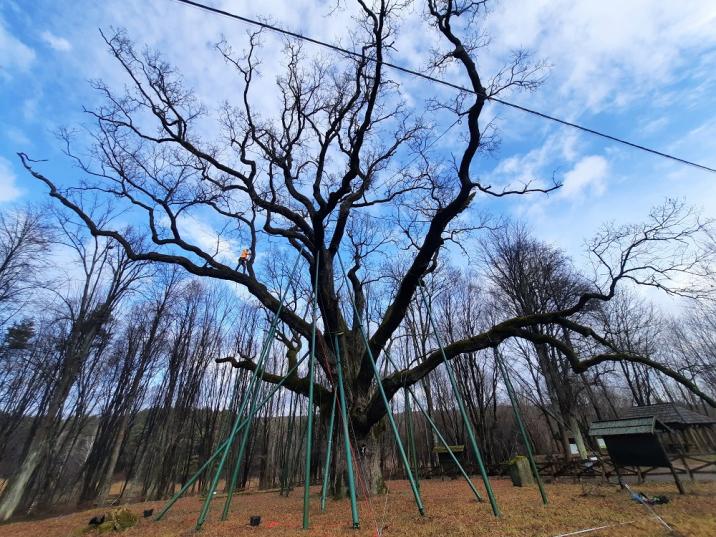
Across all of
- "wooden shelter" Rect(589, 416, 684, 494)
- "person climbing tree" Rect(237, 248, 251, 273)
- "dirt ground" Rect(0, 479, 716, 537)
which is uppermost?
"person climbing tree" Rect(237, 248, 251, 273)

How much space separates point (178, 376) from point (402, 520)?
18.8 m

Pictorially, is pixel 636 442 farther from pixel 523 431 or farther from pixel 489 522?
pixel 489 522

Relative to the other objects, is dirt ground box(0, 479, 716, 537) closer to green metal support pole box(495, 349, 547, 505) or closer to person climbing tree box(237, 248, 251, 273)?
green metal support pole box(495, 349, 547, 505)

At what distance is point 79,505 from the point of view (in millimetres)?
16672

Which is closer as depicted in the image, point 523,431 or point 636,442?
point 523,431

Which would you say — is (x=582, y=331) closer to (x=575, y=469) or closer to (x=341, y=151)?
(x=341, y=151)

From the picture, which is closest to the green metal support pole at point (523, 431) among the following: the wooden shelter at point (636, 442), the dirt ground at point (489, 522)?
the dirt ground at point (489, 522)

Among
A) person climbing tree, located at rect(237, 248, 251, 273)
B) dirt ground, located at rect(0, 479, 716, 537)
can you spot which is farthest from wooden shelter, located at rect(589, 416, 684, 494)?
person climbing tree, located at rect(237, 248, 251, 273)

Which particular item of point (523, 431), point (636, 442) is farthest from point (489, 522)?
point (636, 442)

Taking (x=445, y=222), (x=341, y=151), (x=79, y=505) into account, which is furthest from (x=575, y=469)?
(x=79, y=505)

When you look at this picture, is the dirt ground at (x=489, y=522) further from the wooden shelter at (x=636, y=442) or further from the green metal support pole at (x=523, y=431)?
the wooden shelter at (x=636, y=442)

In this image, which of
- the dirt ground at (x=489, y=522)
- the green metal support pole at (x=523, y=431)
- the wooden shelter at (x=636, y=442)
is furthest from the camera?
the wooden shelter at (x=636, y=442)

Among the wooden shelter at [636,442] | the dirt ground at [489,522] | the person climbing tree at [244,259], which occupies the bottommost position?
the dirt ground at [489,522]

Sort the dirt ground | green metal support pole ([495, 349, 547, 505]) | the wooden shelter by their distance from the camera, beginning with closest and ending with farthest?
the dirt ground, green metal support pole ([495, 349, 547, 505]), the wooden shelter
